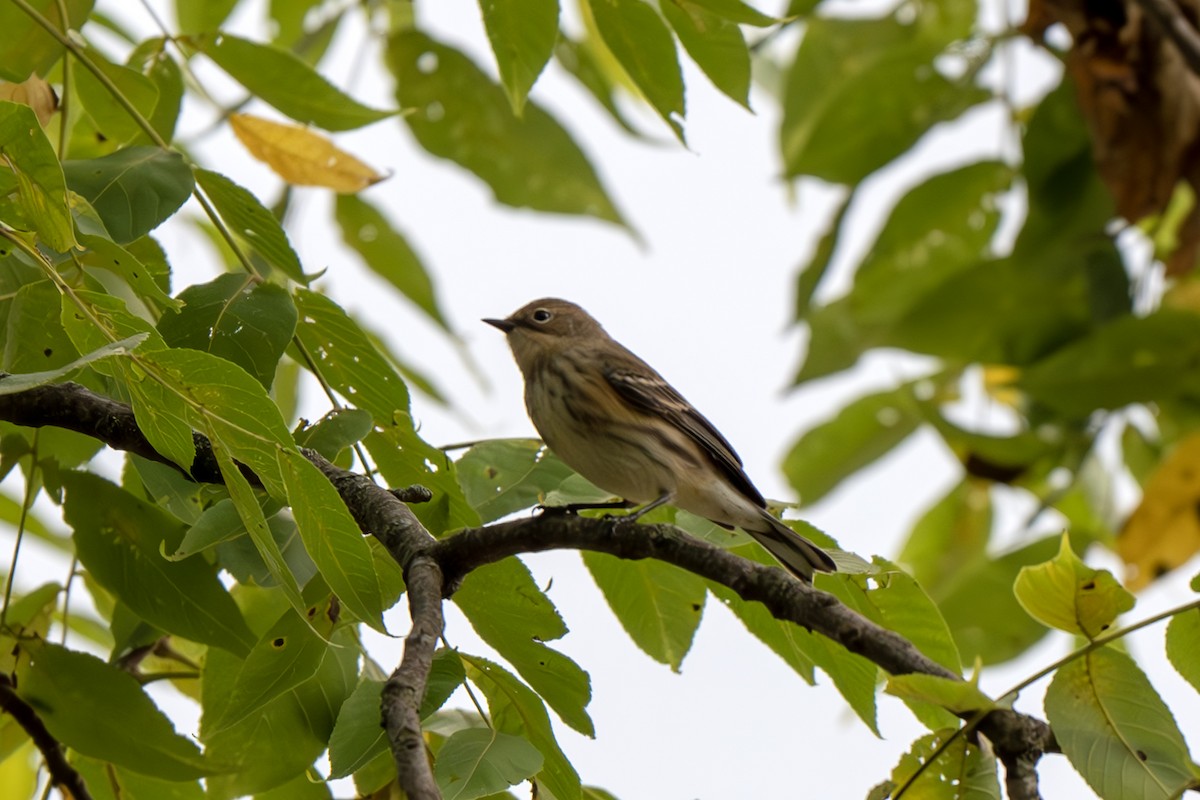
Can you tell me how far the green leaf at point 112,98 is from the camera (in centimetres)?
308

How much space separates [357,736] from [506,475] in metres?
0.90

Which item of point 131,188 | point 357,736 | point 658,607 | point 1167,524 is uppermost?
point 1167,524

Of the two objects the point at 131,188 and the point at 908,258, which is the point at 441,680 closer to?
the point at 131,188

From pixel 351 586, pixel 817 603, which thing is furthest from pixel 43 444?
pixel 817 603

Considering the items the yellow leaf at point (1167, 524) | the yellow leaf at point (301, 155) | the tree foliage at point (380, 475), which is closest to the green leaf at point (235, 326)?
the tree foliage at point (380, 475)

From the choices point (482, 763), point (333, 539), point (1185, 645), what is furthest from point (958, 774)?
point (333, 539)

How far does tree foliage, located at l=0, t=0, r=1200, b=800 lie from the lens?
2143 millimetres

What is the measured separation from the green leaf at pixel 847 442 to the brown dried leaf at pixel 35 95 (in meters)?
3.40

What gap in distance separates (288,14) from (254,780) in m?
2.69

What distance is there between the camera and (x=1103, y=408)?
4758 millimetres

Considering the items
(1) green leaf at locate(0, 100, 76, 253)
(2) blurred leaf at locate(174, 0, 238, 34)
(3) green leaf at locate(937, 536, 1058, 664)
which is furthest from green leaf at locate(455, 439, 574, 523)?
(3) green leaf at locate(937, 536, 1058, 664)

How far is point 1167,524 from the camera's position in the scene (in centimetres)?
464

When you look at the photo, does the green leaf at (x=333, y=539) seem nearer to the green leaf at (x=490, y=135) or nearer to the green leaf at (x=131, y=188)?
the green leaf at (x=131, y=188)

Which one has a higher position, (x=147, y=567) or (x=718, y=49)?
(x=718, y=49)
